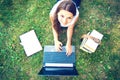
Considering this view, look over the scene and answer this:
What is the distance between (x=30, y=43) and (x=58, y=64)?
21.9 inches

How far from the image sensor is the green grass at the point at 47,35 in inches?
161

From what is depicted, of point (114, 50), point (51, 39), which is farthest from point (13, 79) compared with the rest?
point (114, 50)

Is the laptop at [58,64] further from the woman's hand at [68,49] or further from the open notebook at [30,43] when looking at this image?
the open notebook at [30,43]

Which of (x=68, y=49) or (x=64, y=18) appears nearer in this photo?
(x=64, y=18)

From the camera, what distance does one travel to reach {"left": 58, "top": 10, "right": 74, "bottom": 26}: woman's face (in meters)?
3.88

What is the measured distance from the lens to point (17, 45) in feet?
13.9

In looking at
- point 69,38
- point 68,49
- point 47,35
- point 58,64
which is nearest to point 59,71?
point 58,64

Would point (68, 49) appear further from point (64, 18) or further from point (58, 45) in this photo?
point (64, 18)

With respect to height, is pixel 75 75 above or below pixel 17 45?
below

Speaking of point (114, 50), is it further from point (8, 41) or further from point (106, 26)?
point (8, 41)

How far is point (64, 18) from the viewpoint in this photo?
3.92m

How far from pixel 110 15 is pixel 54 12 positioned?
0.90 m

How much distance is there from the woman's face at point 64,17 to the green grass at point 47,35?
1.17 feet

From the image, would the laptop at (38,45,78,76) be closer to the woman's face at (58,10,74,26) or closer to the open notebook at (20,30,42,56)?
the open notebook at (20,30,42,56)
